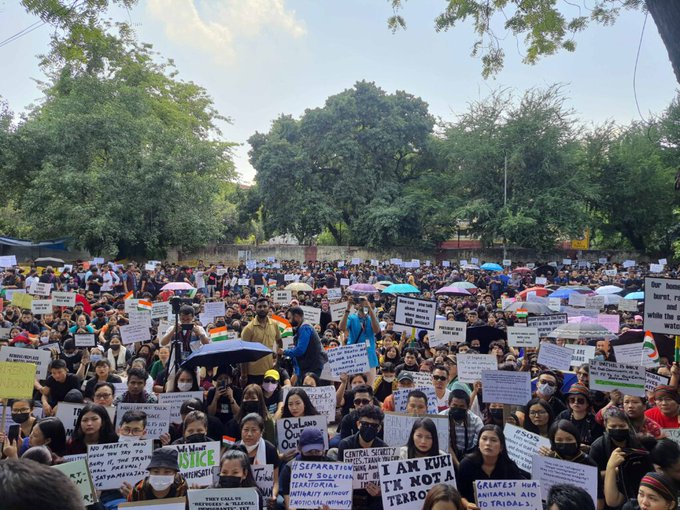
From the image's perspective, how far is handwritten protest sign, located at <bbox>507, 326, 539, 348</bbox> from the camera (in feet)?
32.9

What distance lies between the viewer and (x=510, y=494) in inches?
174

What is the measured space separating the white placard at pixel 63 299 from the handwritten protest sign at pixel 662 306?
10.6 meters

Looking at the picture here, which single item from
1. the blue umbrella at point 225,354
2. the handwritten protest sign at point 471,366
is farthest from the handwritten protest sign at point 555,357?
the blue umbrella at point 225,354

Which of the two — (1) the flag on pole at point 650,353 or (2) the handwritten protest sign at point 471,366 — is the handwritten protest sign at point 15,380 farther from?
(1) the flag on pole at point 650,353

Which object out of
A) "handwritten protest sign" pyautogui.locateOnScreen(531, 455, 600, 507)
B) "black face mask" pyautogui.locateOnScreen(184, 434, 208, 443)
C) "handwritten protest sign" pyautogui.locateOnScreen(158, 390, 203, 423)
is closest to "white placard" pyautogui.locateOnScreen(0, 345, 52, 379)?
"handwritten protest sign" pyautogui.locateOnScreen(158, 390, 203, 423)

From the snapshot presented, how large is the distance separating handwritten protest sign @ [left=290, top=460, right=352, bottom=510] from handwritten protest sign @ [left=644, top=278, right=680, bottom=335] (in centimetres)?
→ 439

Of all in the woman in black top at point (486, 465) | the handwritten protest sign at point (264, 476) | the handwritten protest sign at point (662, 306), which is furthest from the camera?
the handwritten protest sign at point (662, 306)

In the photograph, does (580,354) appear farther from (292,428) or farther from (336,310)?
(336,310)

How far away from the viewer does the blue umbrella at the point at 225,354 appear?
7.38 meters

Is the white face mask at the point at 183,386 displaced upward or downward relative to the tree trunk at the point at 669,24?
downward

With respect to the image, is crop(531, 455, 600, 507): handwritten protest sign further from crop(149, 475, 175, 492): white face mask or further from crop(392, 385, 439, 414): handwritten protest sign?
crop(149, 475, 175, 492): white face mask

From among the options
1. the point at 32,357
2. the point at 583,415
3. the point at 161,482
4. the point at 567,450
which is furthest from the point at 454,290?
the point at 161,482

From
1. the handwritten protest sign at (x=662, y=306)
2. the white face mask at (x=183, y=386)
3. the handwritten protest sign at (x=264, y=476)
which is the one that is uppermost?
the handwritten protest sign at (x=662, y=306)

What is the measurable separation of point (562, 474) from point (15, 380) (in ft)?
15.4
